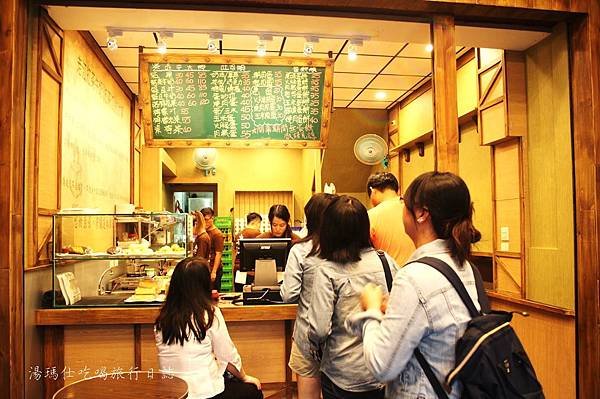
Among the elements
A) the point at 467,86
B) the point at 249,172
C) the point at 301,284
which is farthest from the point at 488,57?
the point at 249,172

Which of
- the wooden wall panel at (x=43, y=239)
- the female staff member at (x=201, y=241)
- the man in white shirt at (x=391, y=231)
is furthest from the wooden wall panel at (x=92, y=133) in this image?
the man in white shirt at (x=391, y=231)

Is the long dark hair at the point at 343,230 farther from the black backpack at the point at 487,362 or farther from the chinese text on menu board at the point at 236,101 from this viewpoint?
the chinese text on menu board at the point at 236,101

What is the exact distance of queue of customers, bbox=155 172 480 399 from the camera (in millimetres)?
1384

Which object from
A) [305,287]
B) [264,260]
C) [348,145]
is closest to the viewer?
[305,287]

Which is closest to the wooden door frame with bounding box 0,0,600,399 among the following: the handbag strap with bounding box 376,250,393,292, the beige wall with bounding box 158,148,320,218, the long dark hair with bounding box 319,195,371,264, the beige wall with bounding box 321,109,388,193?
the long dark hair with bounding box 319,195,371,264

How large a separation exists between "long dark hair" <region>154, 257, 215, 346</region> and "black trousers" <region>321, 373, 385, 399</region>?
2.08 ft

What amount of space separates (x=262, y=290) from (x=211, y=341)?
104 centimetres

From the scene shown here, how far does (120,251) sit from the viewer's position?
3373mm

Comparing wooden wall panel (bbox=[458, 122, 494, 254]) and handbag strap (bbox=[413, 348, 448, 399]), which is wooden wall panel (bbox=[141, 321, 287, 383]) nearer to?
handbag strap (bbox=[413, 348, 448, 399])

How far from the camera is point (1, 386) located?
8.83ft

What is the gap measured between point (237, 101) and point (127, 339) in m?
2.09

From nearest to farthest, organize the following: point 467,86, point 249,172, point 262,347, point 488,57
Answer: point 262,347 < point 488,57 < point 467,86 < point 249,172

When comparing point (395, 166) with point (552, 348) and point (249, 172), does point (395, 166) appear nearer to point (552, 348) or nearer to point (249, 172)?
point (249, 172)

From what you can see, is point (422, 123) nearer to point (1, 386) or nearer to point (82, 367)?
point (82, 367)
